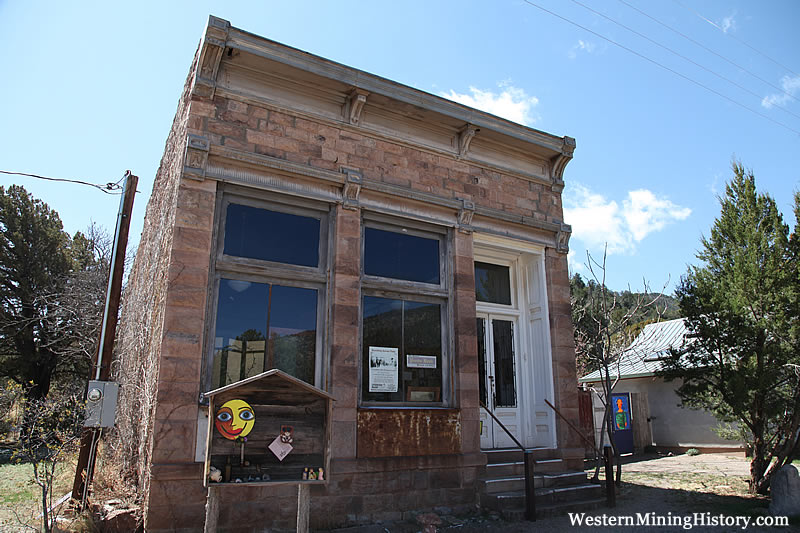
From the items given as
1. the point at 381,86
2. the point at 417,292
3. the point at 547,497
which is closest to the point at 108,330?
the point at 417,292

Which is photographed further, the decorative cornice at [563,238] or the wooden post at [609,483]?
the decorative cornice at [563,238]

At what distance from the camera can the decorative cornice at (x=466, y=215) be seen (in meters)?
8.95

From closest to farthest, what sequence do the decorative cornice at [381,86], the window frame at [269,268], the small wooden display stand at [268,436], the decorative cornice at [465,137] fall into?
1. the small wooden display stand at [268,436]
2. the window frame at [269,268]
3. the decorative cornice at [381,86]
4. the decorative cornice at [465,137]

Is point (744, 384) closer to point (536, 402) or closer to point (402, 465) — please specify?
point (536, 402)

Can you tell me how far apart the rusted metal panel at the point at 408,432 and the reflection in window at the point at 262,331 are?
107 centimetres

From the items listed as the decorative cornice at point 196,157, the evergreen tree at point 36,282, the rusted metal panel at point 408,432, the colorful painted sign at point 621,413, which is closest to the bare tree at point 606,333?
the colorful painted sign at point 621,413

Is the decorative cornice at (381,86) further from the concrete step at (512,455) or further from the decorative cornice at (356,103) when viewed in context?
the concrete step at (512,455)

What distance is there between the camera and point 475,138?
373 inches

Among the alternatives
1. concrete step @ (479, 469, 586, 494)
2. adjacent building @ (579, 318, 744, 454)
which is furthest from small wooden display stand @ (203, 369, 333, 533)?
adjacent building @ (579, 318, 744, 454)

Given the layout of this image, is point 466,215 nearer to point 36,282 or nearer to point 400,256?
point 400,256

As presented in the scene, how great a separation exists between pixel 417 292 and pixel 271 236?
2.39 m

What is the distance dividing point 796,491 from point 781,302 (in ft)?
10.9

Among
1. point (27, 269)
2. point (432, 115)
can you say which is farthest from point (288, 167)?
point (27, 269)

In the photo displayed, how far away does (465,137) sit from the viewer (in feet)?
30.3
